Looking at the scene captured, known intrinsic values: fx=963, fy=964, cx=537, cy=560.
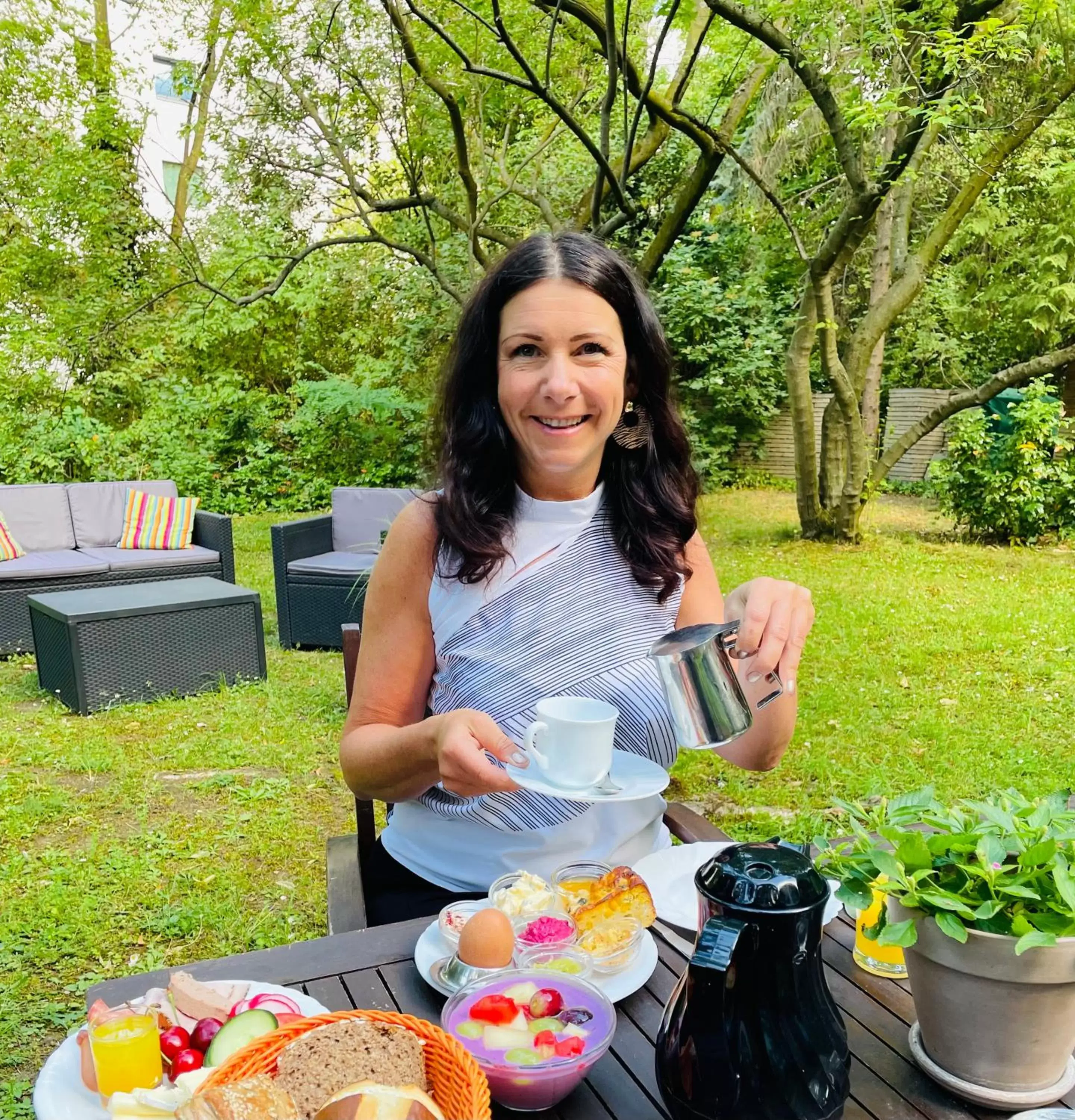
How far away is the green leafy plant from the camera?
88 centimetres

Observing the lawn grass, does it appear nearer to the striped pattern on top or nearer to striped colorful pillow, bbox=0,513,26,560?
striped colorful pillow, bbox=0,513,26,560

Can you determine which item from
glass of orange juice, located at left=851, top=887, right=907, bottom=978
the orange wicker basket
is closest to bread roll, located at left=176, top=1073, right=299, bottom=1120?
the orange wicker basket

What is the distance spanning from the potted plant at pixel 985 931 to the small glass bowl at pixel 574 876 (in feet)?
1.29

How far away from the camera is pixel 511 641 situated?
5.43 ft

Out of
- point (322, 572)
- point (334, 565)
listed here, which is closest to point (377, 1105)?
point (322, 572)

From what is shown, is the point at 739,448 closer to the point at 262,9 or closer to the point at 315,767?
the point at 262,9

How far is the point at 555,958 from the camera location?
1135 millimetres

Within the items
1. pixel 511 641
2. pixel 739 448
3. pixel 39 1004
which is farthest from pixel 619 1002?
pixel 739 448

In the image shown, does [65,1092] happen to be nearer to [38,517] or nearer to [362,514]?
[362,514]

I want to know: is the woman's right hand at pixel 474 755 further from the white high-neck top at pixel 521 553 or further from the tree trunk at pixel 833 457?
the tree trunk at pixel 833 457

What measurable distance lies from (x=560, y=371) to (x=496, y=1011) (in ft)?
3.22

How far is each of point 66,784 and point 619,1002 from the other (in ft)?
11.5

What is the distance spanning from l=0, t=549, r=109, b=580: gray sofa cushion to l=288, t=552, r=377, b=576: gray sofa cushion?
1.34m

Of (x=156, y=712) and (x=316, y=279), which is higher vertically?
(x=316, y=279)
